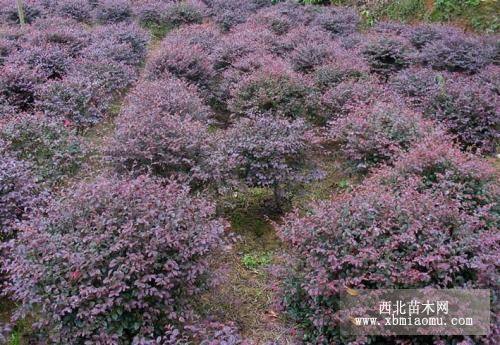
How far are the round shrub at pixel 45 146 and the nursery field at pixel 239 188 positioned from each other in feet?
0.05

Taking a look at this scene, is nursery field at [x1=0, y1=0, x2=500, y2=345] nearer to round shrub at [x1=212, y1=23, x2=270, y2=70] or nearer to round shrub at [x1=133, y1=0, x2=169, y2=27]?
round shrub at [x1=212, y1=23, x2=270, y2=70]

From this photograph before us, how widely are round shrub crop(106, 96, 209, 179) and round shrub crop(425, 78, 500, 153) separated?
121 inches

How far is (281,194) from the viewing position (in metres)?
4.62

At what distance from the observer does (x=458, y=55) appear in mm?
7230

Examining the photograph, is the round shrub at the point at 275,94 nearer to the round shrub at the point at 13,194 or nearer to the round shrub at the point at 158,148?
the round shrub at the point at 158,148

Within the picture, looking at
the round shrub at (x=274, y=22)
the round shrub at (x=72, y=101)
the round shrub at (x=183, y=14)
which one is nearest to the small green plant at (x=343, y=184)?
the round shrub at (x=72, y=101)

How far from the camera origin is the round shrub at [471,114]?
5.55 meters

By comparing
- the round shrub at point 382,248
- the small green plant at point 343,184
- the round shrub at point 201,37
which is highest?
the round shrub at point 201,37

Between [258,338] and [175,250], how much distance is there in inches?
34.4

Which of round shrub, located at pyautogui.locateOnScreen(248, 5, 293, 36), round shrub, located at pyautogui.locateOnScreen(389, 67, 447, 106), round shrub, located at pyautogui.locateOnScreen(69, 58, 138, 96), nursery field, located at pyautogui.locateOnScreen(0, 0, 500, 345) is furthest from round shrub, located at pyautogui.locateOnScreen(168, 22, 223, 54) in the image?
round shrub, located at pyautogui.locateOnScreen(389, 67, 447, 106)

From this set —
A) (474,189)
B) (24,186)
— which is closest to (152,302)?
(24,186)

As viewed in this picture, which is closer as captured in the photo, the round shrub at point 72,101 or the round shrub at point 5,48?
the round shrub at point 72,101

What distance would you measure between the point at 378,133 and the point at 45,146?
3055mm

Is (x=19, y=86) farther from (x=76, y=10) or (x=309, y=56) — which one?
(x=76, y=10)
